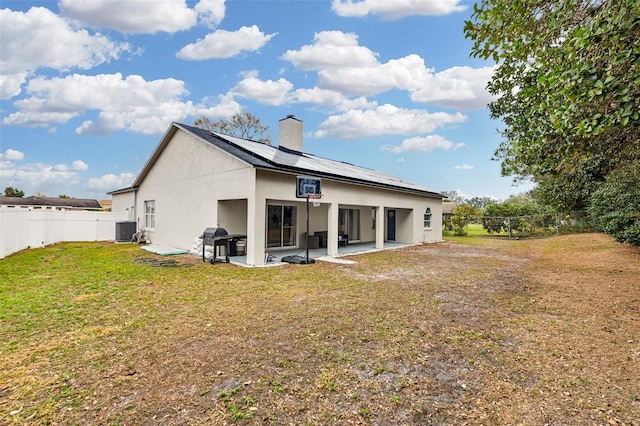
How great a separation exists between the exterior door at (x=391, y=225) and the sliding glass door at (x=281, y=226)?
257 inches

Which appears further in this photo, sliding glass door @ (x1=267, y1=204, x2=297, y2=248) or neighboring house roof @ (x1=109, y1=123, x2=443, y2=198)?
sliding glass door @ (x1=267, y1=204, x2=297, y2=248)

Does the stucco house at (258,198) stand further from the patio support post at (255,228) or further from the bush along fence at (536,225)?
the bush along fence at (536,225)

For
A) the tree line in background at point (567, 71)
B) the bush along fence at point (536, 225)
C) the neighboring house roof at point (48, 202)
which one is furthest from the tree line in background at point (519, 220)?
the neighboring house roof at point (48, 202)

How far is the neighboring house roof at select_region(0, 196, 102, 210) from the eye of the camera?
33.4m

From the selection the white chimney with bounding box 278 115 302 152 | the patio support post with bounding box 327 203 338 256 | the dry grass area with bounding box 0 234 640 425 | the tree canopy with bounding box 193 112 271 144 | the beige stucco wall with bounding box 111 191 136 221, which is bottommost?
the dry grass area with bounding box 0 234 640 425

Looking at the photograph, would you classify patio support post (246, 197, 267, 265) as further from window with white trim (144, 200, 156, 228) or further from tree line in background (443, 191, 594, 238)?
tree line in background (443, 191, 594, 238)

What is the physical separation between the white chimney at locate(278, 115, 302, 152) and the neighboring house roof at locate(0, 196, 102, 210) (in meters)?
30.2

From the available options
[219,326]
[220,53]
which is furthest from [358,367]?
[220,53]

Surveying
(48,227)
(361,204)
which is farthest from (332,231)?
(48,227)

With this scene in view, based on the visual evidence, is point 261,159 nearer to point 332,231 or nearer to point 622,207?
point 332,231

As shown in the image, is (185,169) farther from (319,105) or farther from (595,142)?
(319,105)

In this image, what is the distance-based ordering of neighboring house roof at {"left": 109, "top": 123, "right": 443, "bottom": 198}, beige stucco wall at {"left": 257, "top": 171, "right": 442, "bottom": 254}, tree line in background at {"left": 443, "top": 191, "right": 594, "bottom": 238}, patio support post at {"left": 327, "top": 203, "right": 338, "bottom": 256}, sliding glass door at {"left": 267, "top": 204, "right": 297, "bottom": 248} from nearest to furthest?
1. neighboring house roof at {"left": 109, "top": 123, "right": 443, "bottom": 198}
2. beige stucco wall at {"left": 257, "top": 171, "right": 442, "bottom": 254}
3. patio support post at {"left": 327, "top": 203, "right": 338, "bottom": 256}
4. sliding glass door at {"left": 267, "top": 204, "right": 297, "bottom": 248}
5. tree line in background at {"left": 443, "top": 191, "right": 594, "bottom": 238}

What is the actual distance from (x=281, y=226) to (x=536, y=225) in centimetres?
1931

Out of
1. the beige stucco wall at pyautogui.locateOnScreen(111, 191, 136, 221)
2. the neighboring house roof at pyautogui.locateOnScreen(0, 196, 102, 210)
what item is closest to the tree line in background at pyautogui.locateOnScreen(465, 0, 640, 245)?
the beige stucco wall at pyautogui.locateOnScreen(111, 191, 136, 221)
